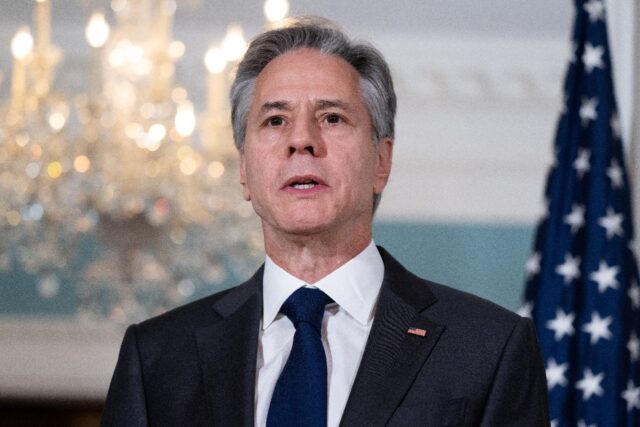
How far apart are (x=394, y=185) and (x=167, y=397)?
15.1 ft

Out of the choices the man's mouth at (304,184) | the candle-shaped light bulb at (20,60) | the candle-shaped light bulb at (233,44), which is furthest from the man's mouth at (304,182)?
the candle-shaped light bulb at (20,60)

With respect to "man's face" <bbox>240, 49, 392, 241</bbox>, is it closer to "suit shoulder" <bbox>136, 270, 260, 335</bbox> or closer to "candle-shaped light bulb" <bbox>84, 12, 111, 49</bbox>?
"suit shoulder" <bbox>136, 270, 260, 335</bbox>

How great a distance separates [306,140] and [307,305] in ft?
0.83

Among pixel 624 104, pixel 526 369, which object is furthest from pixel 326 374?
pixel 624 104

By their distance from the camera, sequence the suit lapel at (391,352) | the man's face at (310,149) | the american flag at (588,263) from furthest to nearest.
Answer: the american flag at (588,263)
the man's face at (310,149)
the suit lapel at (391,352)

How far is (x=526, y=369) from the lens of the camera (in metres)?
1.72

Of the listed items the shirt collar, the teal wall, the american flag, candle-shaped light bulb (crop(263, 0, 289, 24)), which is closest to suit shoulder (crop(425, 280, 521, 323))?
the shirt collar

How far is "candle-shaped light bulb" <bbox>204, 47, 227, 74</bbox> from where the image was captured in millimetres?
4844

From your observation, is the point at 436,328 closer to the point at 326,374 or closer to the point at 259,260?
the point at 326,374

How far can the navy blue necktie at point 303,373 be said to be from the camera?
168 centimetres

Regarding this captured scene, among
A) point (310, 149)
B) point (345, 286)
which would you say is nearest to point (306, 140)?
point (310, 149)

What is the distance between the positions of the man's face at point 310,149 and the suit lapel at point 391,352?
13cm

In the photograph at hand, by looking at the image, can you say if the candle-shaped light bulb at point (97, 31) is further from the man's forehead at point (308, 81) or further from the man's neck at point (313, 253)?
the man's neck at point (313, 253)

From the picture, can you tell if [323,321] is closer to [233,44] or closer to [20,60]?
[233,44]
